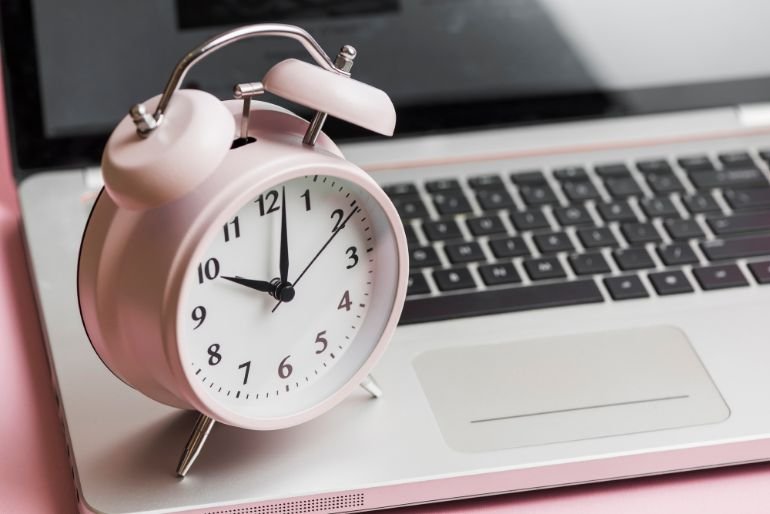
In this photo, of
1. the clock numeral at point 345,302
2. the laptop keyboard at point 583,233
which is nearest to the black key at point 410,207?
the laptop keyboard at point 583,233

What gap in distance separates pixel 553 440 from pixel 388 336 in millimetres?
106

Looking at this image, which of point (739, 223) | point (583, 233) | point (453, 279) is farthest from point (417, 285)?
point (739, 223)

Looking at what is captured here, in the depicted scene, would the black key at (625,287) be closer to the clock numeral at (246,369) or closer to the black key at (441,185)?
the black key at (441,185)

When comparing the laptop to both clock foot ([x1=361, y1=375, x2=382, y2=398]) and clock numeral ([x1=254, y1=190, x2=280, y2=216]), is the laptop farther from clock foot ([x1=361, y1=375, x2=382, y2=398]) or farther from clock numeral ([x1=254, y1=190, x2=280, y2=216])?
clock numeral ([x1=254, y1=190, x2=280, y2=216])

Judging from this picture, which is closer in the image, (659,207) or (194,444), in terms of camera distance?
(194,444)

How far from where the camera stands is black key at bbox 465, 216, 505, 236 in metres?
0.70

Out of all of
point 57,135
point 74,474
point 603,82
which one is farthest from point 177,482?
point 603,82

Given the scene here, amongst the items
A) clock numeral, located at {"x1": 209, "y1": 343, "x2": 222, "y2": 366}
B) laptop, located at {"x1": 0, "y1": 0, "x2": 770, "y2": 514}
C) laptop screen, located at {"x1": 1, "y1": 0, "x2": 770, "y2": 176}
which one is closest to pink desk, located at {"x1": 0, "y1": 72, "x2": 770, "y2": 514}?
laptop, located at {"x1": 0, "y1": 0, "x2": 770, "y2": 514}

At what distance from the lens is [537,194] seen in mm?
739

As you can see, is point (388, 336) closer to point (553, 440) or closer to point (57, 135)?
point (553, 440)

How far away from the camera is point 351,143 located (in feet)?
2.55

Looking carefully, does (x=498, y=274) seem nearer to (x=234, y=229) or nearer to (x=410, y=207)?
(x=410, y=207)

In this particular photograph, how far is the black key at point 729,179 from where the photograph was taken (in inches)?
29.7

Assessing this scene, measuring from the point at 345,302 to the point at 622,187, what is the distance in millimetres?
314
